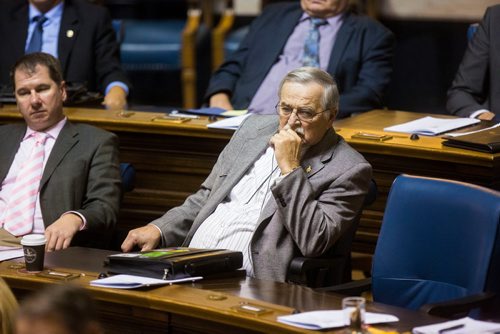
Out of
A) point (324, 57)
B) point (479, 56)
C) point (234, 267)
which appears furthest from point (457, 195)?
point (324, 57)

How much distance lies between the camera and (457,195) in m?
3.15

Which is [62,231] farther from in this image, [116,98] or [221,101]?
[221,101]

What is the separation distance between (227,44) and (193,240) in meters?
4.26

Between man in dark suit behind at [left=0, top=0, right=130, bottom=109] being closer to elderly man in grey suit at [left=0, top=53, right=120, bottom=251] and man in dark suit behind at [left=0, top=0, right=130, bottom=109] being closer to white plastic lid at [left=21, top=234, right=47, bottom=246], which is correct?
elderly man in grey suit at [left=0, top=53, right=120, bottom=251]

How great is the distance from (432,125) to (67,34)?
2250 millimetres

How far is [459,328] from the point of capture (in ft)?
8.49

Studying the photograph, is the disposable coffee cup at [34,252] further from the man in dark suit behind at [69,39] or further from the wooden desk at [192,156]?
the man in dark suit behind at [69,39]

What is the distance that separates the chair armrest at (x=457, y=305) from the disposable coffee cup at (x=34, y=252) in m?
1.16

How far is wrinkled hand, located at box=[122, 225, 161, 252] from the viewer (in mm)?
3613

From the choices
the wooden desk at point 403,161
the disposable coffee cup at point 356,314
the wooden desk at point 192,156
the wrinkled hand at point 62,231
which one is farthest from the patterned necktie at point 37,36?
the disposable coffee cup at point 356,314

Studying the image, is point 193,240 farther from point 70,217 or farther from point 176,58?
point 176,58

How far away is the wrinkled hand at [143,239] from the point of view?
3.61 meters

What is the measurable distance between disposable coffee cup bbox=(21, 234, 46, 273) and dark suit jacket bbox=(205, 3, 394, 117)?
7.31 feet

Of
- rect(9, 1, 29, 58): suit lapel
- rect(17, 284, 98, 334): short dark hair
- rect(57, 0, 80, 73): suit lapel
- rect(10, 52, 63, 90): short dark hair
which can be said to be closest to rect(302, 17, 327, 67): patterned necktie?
rect(57, 0, 80, 73): suit lapel
